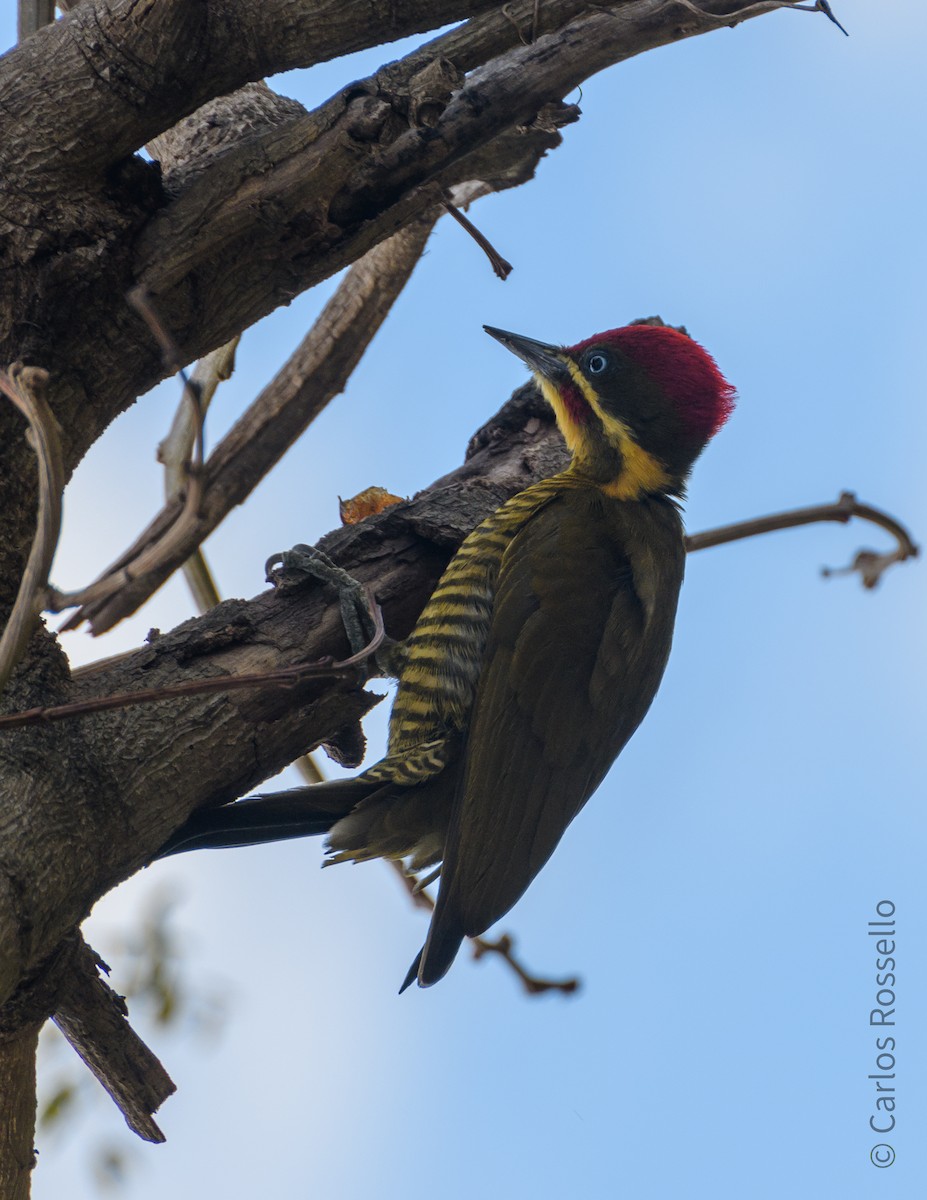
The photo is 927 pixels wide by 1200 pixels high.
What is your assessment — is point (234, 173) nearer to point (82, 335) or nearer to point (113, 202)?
point (113, 202)

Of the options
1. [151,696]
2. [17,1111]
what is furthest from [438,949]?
[151,696]

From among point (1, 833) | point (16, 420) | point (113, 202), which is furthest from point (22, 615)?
point (113, 202)

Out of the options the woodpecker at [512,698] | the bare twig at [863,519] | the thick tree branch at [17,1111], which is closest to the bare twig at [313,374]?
the woodpecker at [512,698]

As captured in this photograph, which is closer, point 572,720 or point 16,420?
point 16,420

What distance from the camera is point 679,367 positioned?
3875 millimetres

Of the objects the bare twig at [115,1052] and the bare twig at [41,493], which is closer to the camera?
the bare twig at [41,493]

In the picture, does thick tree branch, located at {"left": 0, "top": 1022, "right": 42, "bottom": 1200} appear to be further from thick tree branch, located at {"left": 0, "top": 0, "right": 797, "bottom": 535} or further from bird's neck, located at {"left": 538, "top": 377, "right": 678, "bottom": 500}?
bird's neck, located at {"left": 538, "top": 377, "right": 678, "bottom": 500}

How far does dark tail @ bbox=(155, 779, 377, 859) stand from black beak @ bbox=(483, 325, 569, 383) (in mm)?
1587

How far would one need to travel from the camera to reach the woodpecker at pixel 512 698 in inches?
121

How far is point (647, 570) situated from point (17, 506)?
1.80m

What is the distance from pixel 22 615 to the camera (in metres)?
1.61

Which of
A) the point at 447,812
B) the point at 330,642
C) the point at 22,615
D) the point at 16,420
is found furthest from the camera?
the point at 447,812

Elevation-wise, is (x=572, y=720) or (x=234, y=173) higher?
(x=234, y=173)

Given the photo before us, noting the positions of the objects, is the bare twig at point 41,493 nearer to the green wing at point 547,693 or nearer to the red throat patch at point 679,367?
the green wing at point 547,693
